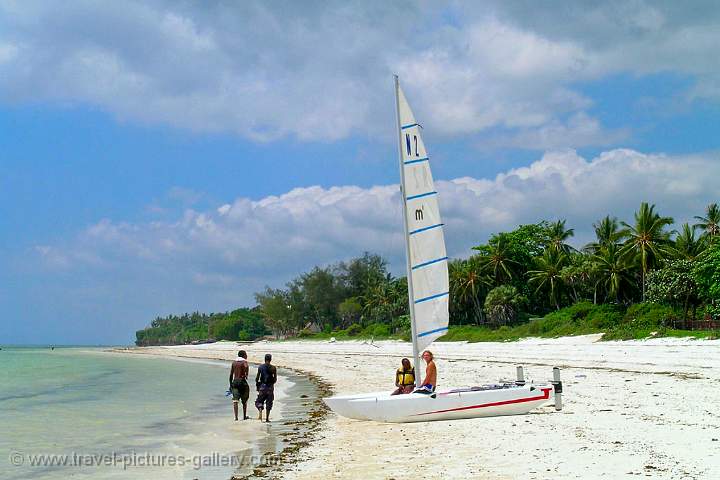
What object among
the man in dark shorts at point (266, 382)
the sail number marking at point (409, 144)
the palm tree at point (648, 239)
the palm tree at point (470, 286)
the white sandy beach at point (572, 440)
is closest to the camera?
the white sandy beach at point (572, 440)

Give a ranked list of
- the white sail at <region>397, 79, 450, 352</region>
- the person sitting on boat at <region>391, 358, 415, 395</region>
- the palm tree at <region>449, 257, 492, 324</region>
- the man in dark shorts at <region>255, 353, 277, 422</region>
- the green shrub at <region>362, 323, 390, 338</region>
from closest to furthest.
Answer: the person sitting on boat at <region>391, 358, 415, 395</region> < the white sail at <region>397, 79, 450, 352</region> < the man in dark shorts at <region>255, 353, 277, 422</region> < the palm tree at <region>449, 257, 492, 324</region> < the green shrub at <region>362, 323, 390, 338</region>

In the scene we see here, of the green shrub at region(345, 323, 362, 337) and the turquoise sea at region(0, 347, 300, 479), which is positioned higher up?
the green shrub at region(345, 323, 362, 337)

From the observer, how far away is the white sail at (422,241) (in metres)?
14.1

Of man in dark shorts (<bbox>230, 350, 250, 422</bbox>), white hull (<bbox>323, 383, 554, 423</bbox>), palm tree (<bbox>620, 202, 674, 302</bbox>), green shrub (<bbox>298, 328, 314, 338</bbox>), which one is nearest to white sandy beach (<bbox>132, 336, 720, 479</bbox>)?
white hull (<bbox>323, 383, 554, 423</bbox>)

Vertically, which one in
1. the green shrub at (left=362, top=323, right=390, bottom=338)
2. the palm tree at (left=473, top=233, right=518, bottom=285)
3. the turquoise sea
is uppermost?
the palm tree at (left=473, top=233, right=518, bottom=285)

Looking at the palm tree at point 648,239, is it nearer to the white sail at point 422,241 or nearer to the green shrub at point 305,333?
the white sail at point 422,241

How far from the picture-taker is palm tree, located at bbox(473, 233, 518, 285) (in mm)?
61544

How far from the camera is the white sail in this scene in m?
14.1

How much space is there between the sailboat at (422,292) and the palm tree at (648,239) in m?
38.2

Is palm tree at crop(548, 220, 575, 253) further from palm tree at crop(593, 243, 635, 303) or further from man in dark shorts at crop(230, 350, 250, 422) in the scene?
man in dark shorts at crop(230, 350, 250, 422)

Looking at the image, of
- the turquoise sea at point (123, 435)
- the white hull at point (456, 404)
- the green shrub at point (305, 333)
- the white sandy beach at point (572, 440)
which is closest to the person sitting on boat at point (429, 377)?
the white hull at point (456, 404)

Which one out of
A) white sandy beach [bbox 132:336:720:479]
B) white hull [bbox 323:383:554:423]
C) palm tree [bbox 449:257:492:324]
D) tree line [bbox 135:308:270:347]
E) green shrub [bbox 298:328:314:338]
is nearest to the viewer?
white sandy beach [bbox 132:336:720:479]

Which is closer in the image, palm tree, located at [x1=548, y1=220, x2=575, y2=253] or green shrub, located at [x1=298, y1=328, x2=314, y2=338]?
palm tree, located at [x1=548, y1=220, x2=575, y2=253]

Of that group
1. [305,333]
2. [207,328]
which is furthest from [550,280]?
[207,328]
